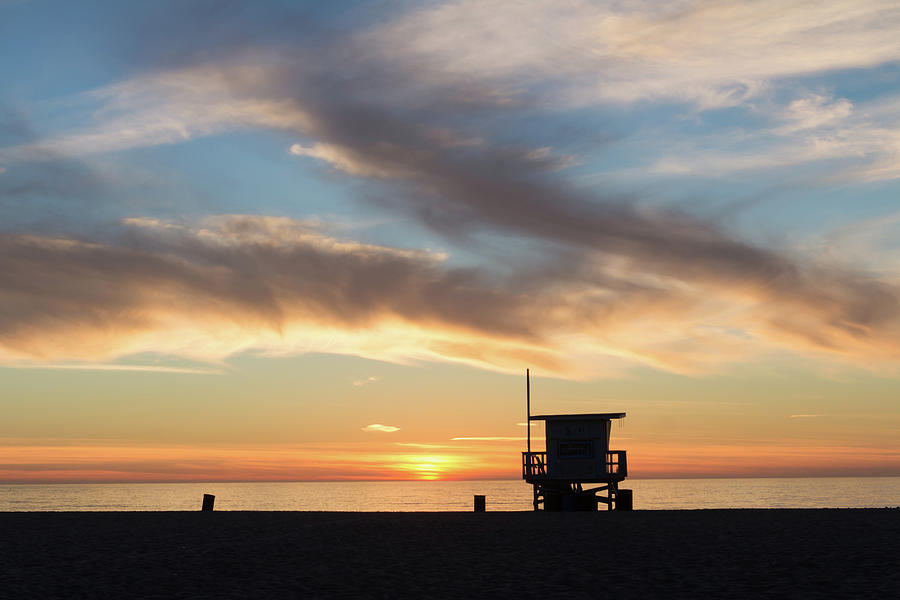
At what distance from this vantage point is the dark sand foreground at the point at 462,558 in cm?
1616

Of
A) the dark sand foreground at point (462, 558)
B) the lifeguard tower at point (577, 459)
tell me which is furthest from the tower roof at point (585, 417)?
the dark sand foreground at point (462, 558)

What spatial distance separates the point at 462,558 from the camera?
20953 millimetres

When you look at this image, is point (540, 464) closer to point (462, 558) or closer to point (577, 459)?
point (577, 459)

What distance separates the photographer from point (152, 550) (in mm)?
23281

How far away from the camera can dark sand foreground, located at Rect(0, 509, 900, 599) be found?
16156mm

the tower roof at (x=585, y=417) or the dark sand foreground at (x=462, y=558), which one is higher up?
the tower roof at (x=585, y=417)

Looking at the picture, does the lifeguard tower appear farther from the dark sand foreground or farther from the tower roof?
the dark sand foreground

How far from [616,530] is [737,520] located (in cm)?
593

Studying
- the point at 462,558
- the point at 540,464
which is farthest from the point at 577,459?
the point at 462,558

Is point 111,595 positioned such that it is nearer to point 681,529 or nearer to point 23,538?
point 23,538

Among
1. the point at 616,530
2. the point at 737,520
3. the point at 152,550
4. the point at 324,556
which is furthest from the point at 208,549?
the point at 737,520

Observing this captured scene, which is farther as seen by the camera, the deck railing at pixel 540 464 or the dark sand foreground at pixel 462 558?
the deck railing at pixel 540 464

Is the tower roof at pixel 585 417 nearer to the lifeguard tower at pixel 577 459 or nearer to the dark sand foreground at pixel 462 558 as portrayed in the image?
the lifeguard tower at pixel 577 459

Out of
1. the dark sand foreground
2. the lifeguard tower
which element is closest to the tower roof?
the lifeguard tower
